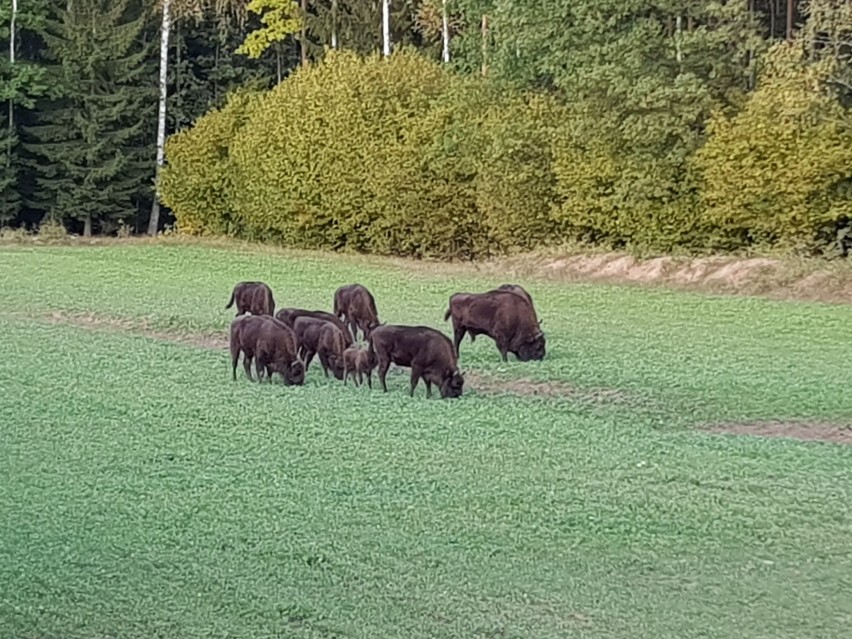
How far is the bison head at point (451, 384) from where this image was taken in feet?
40.4

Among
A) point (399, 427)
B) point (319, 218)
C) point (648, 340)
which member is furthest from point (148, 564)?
point (319, 218)

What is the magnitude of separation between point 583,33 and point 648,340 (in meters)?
14.4

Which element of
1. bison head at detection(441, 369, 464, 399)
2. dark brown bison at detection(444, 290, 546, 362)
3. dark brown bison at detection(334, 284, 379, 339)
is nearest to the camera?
bison head at detection(441, 369, 464, 399)

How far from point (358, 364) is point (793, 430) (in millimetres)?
4380

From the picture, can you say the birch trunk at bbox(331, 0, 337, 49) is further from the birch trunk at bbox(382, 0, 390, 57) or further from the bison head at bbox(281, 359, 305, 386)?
the bison head at bbox(281, 359, 305, 386)

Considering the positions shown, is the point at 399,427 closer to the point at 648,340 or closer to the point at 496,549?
the point at 496,549

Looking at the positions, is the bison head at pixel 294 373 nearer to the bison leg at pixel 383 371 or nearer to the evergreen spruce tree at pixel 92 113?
the bison leg at pixel 383 371

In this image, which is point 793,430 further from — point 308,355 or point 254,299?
point 254,299

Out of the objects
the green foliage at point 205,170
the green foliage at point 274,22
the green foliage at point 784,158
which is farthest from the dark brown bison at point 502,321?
the green foliage at point 274,22

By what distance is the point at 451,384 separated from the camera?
485 inches

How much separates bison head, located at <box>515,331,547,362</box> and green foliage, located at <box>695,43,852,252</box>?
12.5 meters

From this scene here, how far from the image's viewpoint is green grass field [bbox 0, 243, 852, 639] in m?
6.06

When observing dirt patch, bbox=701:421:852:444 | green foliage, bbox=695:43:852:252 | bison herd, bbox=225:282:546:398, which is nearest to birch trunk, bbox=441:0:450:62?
green foliage, bbox=695:43:852:252

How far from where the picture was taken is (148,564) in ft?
22.2
